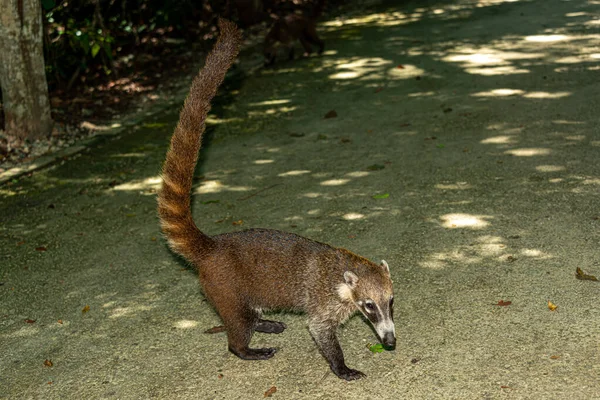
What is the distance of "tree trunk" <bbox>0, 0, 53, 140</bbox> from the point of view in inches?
272

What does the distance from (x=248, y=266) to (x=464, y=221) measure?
75.2 inches

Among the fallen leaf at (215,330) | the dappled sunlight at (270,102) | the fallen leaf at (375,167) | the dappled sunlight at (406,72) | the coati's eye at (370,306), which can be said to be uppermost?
the dappled sunlight at (406,72)

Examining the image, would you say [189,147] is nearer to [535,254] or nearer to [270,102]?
[535,254]

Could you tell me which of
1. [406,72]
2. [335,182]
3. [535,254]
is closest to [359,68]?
[406,72]

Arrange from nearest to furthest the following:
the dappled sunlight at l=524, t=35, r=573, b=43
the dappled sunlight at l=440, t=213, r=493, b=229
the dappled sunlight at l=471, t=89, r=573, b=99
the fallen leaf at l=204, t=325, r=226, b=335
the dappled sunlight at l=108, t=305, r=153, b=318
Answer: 1. the fallen leaf at l=204, t=325, r=226, b=335
2. the dappled sunlight at l=108, t=305, r=153, b=318
3. the dappled sunlight at l=440, t=213, r=493, b=229
4. the dappled sunlight at l=471, t=89, r=573, b=99
5. the dappled sunlight at l=524, t=35, r=573, b=43

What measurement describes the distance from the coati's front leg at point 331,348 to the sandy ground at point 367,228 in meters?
0.06

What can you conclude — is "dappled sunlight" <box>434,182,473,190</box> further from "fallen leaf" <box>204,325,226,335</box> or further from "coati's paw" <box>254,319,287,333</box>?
"fallen leaf" <box>204,325,226,335</box>

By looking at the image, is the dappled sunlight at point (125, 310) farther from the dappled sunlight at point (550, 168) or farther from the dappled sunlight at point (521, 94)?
the dappled sunlight at point (521, 94)

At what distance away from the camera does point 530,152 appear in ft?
19.3

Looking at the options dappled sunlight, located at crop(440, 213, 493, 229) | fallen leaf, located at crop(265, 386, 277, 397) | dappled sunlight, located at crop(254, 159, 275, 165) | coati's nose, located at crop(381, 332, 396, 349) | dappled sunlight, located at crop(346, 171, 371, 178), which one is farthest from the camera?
dappled sunlight, located at crop(254, 159, 275, 165)

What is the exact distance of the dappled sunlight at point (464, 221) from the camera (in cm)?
483

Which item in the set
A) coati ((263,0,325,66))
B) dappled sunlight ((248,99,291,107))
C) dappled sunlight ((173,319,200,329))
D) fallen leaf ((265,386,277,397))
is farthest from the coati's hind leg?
coati ((263,0,325,66))

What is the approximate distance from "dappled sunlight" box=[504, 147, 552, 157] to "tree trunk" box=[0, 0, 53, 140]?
4.75 metres

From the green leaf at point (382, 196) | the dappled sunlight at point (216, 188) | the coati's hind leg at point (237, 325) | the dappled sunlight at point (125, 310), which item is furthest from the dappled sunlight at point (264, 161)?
the coati's hind leg at point (237, 325)
